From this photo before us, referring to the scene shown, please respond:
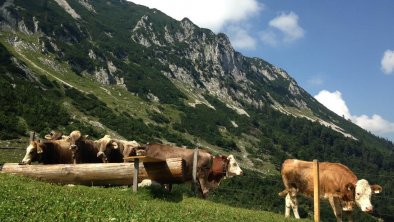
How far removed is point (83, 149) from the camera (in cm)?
2578

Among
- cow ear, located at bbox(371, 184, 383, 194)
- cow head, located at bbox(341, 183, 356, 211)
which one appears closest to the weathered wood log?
cow head, located at bbox(341, 183, 356, 211)

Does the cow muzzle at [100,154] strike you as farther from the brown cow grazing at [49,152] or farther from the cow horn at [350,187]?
the cow horn at [350,187]

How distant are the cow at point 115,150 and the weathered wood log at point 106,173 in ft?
19.8

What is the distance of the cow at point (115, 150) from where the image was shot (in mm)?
26047

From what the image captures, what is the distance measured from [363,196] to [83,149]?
52.6ft

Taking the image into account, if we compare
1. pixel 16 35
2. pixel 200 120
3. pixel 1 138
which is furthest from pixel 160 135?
pixel 1 138

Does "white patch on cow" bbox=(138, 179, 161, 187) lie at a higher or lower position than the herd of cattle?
lower

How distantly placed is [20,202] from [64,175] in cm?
789

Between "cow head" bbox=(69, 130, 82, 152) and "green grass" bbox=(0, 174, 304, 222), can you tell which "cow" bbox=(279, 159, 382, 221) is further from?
"cow head" bbox=(69, 130, 82, 152)

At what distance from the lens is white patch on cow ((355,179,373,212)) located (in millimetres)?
17906

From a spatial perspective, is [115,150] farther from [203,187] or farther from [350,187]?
[350,187]

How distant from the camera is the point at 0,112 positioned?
7519 cm

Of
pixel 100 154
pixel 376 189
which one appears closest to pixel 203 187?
pixel 100 154

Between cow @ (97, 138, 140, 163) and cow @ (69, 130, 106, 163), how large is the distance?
27 cm
